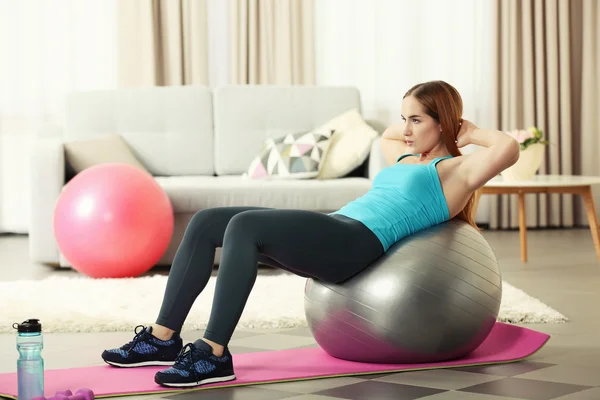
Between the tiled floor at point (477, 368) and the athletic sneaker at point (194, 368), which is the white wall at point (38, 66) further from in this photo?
the athletic sneaker at point (194, 368)

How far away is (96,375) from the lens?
7.51 feet

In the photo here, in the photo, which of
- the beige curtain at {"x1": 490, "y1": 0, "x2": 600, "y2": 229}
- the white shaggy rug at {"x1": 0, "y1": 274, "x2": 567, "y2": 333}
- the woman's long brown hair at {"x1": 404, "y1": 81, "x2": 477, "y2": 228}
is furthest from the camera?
the beige curtain at {"x1": 490, "y1": 0, "x2": 600, "y2": 229}

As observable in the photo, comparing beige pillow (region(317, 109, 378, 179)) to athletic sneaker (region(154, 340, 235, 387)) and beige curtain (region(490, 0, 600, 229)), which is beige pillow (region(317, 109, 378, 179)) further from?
athletic sneaker (region(154, 340, 235, 387))

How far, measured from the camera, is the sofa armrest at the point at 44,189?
4.34 m

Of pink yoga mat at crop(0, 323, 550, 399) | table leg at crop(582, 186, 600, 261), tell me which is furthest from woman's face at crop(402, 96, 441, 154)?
table leg at crop(582, 186, 600, 261)

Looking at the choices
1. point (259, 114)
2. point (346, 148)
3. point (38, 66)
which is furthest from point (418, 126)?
point (38, 66)

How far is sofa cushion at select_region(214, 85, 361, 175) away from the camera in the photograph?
510 centimetres

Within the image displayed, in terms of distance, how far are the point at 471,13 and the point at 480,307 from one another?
4409 mm

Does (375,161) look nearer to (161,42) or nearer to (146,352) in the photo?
(161,42)

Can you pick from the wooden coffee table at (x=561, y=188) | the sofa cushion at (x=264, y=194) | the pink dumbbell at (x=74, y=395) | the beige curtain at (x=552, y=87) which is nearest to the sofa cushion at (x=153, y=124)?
the sofa cushion at (x=264, y=194)

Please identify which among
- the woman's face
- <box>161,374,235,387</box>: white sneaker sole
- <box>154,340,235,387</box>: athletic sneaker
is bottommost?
<box>161,374,235,387</box>: white sneaker sole

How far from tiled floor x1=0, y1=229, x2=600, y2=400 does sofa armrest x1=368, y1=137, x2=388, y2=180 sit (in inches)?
36.4

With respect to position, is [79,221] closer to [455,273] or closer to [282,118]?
[282,118]

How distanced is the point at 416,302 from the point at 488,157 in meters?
0.42
